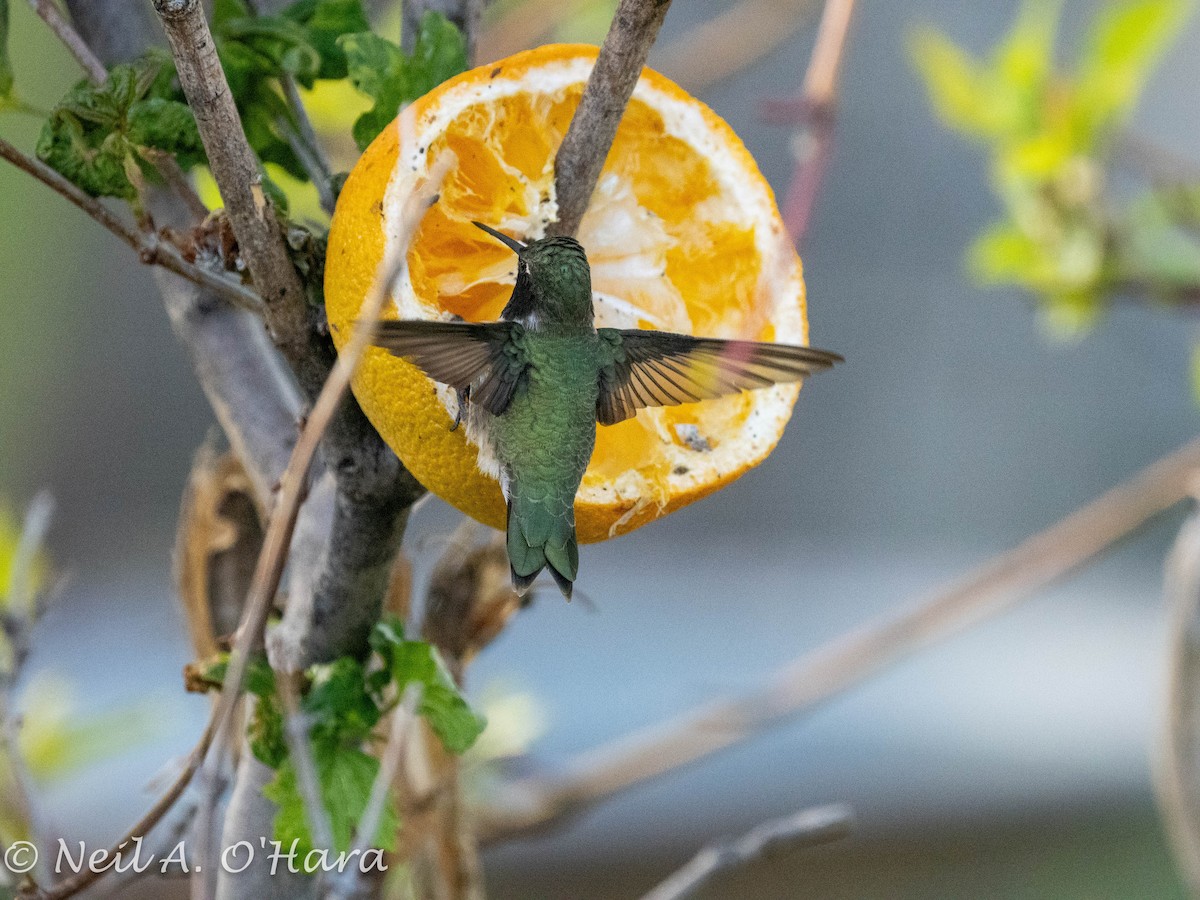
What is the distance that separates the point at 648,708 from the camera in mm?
2371

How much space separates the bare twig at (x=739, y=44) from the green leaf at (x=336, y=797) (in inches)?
38.6

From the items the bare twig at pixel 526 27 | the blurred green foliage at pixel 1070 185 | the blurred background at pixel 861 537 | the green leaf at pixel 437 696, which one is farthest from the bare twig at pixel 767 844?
the blurred background at pixel 861 537

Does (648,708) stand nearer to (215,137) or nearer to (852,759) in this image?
(852,759)

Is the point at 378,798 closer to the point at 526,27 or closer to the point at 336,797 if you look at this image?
the point at 336,797

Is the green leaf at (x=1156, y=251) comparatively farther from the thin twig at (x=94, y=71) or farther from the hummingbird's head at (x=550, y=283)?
the thin twig at (x=94, y=71)

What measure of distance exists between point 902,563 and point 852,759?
0.51m

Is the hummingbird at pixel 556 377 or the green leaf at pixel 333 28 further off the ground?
the green leaf at pixel 333 28

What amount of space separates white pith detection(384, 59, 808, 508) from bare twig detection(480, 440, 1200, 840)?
0.56m

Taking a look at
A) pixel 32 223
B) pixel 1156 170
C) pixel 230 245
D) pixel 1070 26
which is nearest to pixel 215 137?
pixel 230 245

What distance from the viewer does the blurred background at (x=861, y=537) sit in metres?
2.25

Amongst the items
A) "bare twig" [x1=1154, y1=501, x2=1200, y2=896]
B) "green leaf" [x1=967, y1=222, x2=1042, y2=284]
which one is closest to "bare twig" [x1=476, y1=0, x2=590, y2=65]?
"green leaf" [x1=967, y1=222, x2=1042, y2=284]

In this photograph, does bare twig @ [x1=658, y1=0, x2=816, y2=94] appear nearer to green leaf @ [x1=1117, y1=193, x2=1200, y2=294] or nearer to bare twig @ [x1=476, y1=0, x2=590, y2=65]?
bare twig @ [x1=476, y1=0, x2=590, y2=65]

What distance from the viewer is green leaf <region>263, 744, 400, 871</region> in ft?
2.14

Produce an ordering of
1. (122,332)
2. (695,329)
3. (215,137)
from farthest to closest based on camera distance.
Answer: (122,332) → (695,329) → (215,137)
